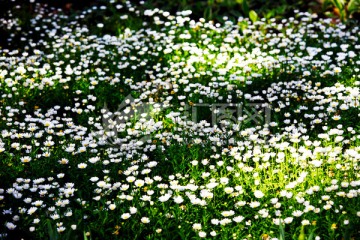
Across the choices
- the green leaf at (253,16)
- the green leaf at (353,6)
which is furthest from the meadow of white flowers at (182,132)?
the green leaf at (353,6)

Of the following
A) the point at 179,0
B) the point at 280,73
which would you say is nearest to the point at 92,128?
the point at 280,73

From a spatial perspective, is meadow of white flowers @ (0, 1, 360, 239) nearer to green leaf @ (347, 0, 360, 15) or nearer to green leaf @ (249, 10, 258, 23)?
green leaf @ (249, 10, 258, 23)

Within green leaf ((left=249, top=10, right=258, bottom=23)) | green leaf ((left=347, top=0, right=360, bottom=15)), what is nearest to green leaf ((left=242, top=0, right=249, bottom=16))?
green leaf ((left=249, top=10, right=258, bottom=23))

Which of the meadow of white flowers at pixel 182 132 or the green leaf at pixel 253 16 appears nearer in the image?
the meadow of white flowers at pixel 182 132

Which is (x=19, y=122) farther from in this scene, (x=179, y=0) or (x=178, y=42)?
(x=179, y=0)

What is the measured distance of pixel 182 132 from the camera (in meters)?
5.06

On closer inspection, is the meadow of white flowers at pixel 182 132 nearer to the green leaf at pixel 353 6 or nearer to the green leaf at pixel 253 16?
the green leaf at pixel 253 16

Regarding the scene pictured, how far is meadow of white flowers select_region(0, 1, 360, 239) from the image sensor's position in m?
3.92

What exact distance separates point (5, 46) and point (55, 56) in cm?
107

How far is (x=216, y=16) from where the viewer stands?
25.1 ft

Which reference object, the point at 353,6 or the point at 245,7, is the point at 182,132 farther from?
the point at 353,6

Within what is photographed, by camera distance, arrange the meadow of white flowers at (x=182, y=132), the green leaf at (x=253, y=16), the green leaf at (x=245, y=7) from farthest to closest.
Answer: the green leaf at (x=245, y=7), the green leaf at (x=253, y=16), the meadow of white flowers at (x=182, y=132)

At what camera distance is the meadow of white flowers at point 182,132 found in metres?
3.92

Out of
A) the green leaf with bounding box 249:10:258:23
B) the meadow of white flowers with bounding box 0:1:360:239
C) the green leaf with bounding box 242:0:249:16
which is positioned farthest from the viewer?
the green leaf with bounding box 242:0:249:16
